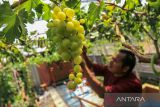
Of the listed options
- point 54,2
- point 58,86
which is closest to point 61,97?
point 58,86

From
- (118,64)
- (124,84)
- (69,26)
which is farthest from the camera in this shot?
(118,64)

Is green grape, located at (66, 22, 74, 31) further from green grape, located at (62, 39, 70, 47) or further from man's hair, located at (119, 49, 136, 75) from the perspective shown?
man's hair, located at (119, 49, 136, 75)

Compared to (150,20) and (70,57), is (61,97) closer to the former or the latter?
(150,20)

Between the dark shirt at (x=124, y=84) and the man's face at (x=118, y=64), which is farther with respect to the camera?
the man's face at (x=118, y=64)

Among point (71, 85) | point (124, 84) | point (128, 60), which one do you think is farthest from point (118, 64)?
point (71, 85)

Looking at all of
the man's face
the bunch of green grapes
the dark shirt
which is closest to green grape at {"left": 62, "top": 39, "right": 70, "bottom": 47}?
the bunch of green grapes

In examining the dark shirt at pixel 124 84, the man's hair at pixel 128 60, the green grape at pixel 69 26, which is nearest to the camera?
the green grape at pixel 69 26

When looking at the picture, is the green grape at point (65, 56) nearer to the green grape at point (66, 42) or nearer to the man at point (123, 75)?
the green grape at point (66, 42)

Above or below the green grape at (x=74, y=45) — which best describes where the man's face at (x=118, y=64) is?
below

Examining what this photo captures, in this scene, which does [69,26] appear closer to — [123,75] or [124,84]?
[124,84]

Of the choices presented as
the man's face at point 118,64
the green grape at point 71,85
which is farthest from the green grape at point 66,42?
the man's face at point 118,64

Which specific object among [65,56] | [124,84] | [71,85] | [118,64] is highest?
[65,56]

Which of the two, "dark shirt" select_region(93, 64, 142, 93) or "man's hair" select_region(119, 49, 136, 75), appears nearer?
"dark shirt" select_region(93, 64, 142, 93)

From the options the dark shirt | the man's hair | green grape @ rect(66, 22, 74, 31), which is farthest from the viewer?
the man's hair
